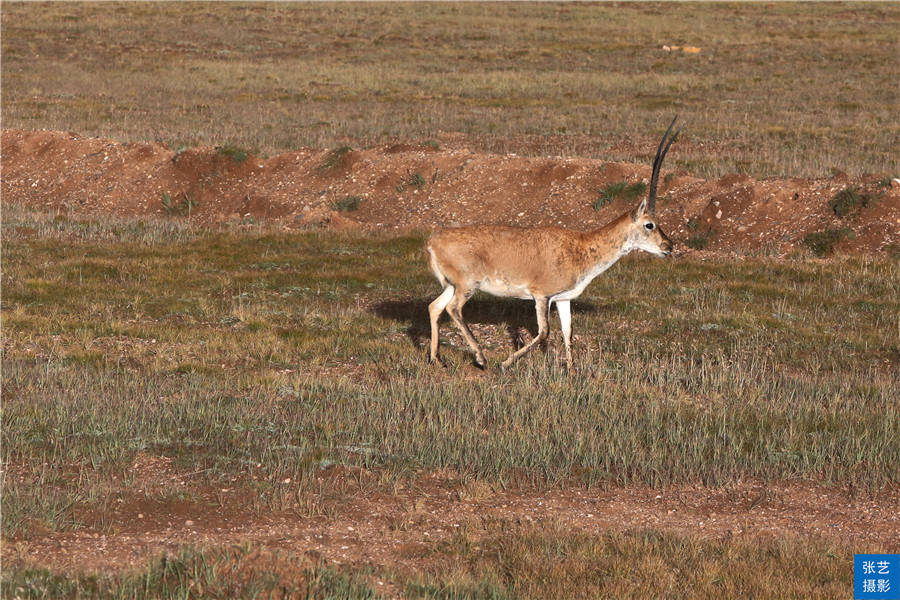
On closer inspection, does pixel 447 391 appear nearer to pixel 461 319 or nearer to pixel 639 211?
pixel 461 319

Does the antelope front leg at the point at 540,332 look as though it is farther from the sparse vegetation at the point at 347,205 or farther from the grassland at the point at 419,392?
the sparse vegetation at the point at 347,205

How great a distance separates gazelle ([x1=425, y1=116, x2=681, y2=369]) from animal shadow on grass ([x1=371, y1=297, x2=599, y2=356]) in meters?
1.58

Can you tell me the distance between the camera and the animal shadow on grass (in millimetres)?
15422

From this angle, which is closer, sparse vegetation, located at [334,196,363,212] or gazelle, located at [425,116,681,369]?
gazelle, located at [425,116,681,369]

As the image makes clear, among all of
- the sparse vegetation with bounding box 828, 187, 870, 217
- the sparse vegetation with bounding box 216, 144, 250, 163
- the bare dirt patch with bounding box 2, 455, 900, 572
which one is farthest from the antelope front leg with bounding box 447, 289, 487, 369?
the sparse vegetation with bounding box 216, 144, 250, 163

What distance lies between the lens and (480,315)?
1639 cm

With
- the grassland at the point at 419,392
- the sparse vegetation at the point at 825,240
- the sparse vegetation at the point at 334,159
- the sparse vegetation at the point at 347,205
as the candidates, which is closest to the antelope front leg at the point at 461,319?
the grassland at the point at 419,392

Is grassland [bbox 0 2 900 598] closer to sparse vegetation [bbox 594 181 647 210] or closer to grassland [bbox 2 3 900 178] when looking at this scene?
grassland [bbox 2 3 900 178]

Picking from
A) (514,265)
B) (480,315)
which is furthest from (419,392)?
(480,315)

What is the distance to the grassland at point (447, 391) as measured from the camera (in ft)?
29.9

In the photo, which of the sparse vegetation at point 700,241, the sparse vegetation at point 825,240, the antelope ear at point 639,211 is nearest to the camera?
the antelope ear at point 639,211

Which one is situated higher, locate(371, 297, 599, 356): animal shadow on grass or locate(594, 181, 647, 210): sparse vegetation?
locate(594, 181, 647, 210): sparse vegetation

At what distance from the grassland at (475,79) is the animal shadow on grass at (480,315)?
13.3 metres

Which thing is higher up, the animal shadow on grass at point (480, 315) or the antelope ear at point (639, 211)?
the antelope ear at point (639, 211)
